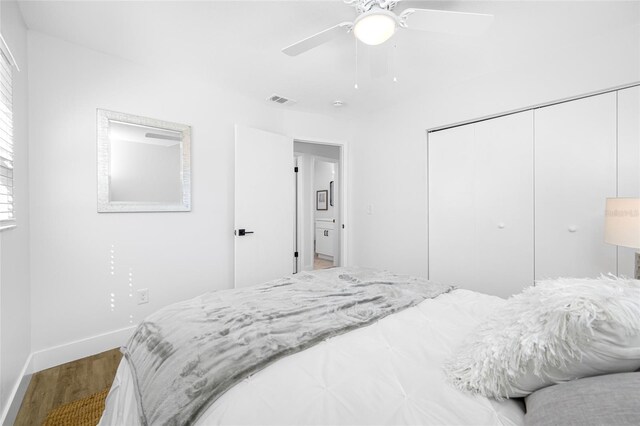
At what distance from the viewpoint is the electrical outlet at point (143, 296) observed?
2.54m

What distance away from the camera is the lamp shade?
1.61 meters

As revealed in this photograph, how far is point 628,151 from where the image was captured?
2.08 metres

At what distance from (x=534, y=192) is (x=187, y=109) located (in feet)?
10.8

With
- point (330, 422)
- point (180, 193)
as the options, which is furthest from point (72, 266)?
point (330, 422)

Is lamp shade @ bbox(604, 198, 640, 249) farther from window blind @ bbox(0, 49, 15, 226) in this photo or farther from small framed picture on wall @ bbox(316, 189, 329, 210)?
small framed picture on wall @ bbox(316, 189, 329, 210)

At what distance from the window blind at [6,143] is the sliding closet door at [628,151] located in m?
3.84

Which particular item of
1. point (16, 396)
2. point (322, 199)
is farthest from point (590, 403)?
point (322, 199)

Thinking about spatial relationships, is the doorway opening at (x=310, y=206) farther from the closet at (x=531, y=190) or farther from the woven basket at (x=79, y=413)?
the woven basket at (x=79, y=413)

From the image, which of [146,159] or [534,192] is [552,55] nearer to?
[534,192]

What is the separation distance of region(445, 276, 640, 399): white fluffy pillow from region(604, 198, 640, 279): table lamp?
1085 mm

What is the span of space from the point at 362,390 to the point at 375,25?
170 cm

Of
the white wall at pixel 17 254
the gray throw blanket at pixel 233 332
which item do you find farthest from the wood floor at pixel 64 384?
the gray throw blanket at pixel 233 332

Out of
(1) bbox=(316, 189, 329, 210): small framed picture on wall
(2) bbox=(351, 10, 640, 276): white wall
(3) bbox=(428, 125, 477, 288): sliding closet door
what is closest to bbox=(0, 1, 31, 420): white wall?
(2) bbox=(351, 10, 640, 276): white wall

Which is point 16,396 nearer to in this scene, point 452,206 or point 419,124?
point 452,206
